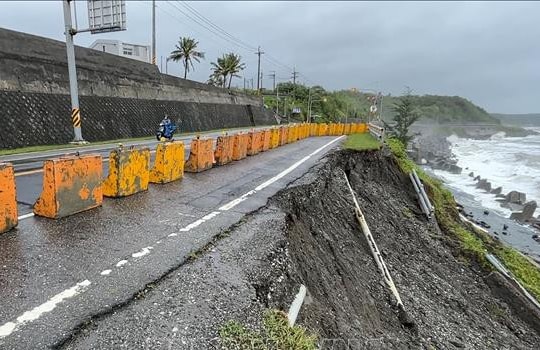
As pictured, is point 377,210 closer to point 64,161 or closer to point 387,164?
point 387,164

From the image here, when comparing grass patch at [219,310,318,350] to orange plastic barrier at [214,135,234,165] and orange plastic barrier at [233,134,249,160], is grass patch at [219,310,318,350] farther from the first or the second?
orange plastic barrier at [233,134,249,160]

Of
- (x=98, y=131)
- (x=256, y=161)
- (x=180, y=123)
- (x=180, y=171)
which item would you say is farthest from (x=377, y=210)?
(x=180, y=123)

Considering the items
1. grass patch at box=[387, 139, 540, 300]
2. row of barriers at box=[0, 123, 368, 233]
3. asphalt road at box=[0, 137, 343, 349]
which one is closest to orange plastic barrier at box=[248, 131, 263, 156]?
row of barriers at box=[0, 123, 368, 233]

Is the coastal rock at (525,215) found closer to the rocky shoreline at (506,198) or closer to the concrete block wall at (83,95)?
the rocky shoreline at (506,198)

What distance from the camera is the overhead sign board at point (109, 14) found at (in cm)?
1888

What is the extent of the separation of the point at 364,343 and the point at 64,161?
472cm

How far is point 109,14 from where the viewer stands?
Result: 62.2ft

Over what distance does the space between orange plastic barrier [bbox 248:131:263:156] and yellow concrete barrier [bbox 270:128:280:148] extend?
6.23ft

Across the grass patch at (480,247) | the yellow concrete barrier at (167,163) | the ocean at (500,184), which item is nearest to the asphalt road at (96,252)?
the yellow concrete barrier at (167,163)

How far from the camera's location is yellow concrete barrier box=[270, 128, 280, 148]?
17781 millimetres

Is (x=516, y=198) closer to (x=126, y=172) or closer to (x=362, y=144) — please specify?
(x=362, y=144)

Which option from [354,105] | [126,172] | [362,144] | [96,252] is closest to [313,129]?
[362,144]

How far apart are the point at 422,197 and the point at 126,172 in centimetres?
1302

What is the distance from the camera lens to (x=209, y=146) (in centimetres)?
1037
